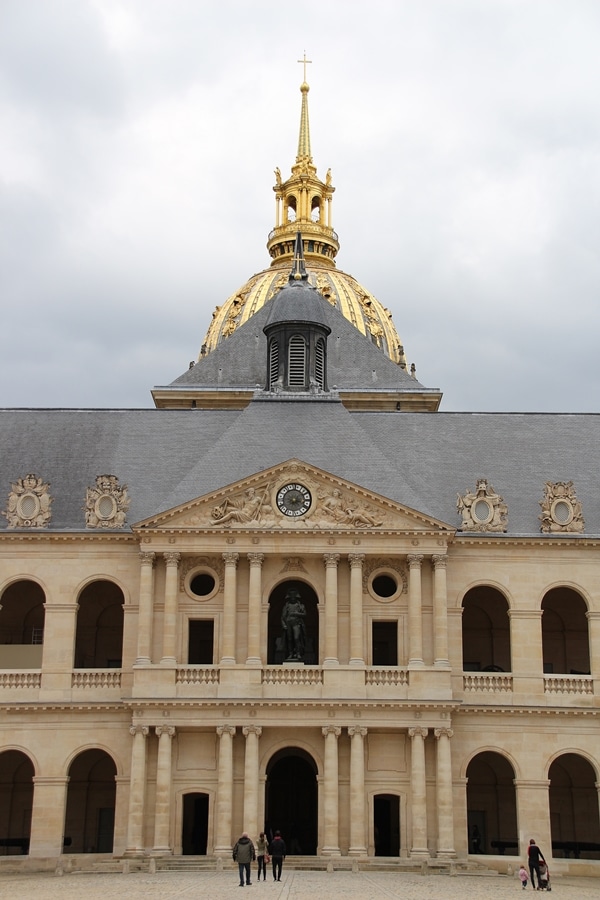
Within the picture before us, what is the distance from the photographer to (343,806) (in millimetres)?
53219

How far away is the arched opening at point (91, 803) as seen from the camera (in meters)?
57.4

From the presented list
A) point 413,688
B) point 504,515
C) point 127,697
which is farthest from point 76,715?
point 504,515

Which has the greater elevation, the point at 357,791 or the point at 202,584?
the point at 202,584

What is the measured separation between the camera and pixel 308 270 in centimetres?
11819

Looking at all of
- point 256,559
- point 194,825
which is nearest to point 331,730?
point 194,825

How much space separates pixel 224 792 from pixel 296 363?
22382 millimetres

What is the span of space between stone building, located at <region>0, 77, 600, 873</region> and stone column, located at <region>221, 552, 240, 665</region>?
0.11m

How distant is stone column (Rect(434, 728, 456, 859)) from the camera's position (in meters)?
52.3

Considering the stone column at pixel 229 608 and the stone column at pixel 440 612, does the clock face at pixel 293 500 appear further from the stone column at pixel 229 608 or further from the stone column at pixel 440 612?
the stone column at pixel 440 612

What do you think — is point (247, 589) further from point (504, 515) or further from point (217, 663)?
point (504, 515)

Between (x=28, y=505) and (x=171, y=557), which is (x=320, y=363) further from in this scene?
(x=28, y=505)

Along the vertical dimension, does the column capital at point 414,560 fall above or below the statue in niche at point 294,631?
above

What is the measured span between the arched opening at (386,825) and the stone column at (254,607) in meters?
7.88

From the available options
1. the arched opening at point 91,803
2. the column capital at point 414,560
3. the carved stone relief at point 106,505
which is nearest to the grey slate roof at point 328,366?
the carved stone relief at point 106,505
